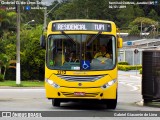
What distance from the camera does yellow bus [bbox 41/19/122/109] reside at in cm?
1552

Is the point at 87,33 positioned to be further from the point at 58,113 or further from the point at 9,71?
the point at 9,71

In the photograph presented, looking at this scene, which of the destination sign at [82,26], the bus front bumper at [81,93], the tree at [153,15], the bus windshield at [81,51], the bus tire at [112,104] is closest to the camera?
the bus front bumper at [81,93]

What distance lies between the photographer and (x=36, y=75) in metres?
41.2

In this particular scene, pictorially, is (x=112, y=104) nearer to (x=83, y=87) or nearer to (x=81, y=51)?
(x=83, y=87)

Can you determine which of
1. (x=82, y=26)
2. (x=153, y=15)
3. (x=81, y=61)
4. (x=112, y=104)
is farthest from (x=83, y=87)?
(x=153, y=15)

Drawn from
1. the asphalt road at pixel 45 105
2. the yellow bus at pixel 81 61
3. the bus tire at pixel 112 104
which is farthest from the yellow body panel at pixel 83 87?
the bus tire at pixel 112 104

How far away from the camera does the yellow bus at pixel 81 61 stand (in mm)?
15516

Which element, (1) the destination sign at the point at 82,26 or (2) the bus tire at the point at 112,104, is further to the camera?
(2) the bus tire at the point at 112,104

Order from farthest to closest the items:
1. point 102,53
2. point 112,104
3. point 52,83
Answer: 1. point 112,104
2. point 102,53
3. point 52,83

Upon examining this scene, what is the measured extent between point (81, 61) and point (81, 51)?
1.17ft

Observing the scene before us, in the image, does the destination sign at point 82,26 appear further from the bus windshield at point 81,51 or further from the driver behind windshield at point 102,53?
the driver behind windshield at point 102,53

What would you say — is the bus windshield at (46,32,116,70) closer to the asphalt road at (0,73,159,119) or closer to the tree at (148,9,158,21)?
the asphalt road at (0,73,159,119)

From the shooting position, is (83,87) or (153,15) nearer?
(83,87)

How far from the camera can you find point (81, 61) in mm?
15781
